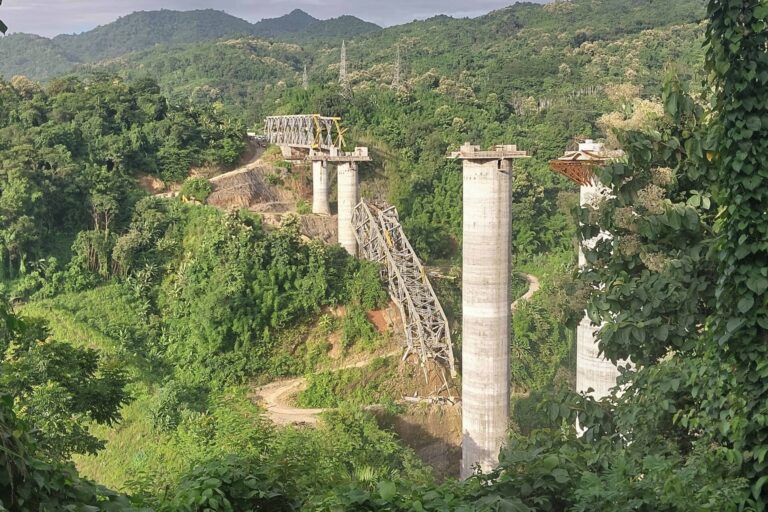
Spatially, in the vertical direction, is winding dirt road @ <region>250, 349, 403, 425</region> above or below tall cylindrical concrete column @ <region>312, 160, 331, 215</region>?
below

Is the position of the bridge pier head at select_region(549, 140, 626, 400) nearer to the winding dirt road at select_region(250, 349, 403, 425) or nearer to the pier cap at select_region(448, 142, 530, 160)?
the pier cap at select_region(448, 142, 530, 160)

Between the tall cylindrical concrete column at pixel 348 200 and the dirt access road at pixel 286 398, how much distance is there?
469 centimetres

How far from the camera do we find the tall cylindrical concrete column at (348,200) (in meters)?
26.2

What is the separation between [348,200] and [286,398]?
805 centimetres

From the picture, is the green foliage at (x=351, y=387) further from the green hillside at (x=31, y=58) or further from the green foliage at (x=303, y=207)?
the green hillside at (x=31, y=58)

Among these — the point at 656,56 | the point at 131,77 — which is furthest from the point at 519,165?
the point at 131,77

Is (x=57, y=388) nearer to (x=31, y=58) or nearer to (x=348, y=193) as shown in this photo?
(x=348, y=193)

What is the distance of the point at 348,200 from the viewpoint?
26266 mm

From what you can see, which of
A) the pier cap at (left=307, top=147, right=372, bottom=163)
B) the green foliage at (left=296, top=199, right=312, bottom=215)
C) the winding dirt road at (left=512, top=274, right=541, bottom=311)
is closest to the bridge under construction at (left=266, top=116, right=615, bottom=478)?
the pier cap at (left=307, top=147, right=372, bottom=163)

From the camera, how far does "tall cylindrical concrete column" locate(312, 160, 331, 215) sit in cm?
2875

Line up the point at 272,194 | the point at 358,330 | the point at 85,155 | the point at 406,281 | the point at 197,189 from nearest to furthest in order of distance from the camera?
the point at 358,330 < the point at 406,281 < the point at 197,189 < the point at 85,155 < the point at 272,194

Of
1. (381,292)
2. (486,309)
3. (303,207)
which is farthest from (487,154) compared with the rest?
(303,207)

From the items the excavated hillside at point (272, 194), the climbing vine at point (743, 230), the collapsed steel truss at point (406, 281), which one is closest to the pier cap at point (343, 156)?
the collapsed steel truss at point (406, 281)

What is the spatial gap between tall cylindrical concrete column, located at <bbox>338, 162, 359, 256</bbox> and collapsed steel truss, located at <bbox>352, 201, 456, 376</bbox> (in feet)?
1.05
